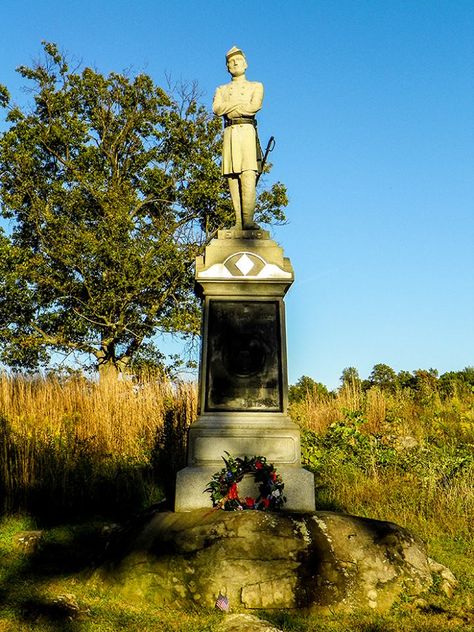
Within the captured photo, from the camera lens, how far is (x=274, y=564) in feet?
15.9

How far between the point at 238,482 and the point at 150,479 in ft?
12.3

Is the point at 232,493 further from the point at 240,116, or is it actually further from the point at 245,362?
the point at 240,116

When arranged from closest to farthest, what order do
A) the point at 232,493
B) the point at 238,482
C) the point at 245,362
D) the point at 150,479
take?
the point at 232,493 → the point at 238,482 → the point at 245,362 → the point at 150,479

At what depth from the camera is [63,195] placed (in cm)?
2128

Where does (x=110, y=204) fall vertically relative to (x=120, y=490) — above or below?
above

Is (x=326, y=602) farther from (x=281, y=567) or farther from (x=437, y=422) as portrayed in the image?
(x=437, y=422)

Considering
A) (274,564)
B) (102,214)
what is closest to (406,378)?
(102,214)

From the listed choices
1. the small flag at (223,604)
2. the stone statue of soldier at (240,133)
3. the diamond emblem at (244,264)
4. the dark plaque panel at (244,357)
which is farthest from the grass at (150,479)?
the stone statue of soldier at (240,133)

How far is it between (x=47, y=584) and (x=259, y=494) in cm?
192

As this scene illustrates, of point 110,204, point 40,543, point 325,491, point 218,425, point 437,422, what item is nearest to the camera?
point 218,425

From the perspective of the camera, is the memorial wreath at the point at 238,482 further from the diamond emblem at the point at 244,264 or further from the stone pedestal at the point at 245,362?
the diamond emblem at the point at 244,264

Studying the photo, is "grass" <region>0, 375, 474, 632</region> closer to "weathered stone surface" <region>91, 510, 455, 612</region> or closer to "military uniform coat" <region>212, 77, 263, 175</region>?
"weathered stone surface" <region>91, 510, 455, 612</region>

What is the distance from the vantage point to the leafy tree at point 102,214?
1998cm

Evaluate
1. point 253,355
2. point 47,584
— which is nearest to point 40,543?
point 47,584
